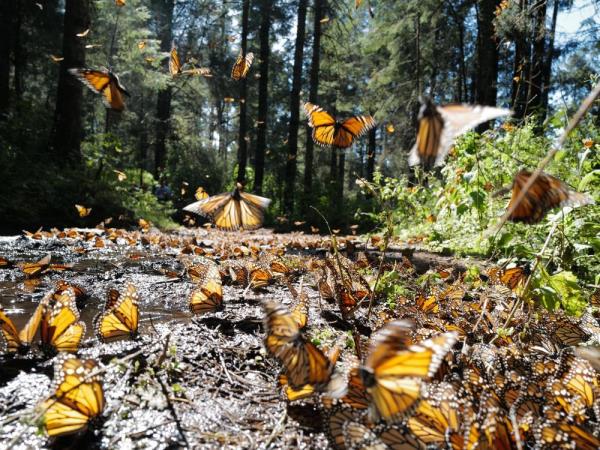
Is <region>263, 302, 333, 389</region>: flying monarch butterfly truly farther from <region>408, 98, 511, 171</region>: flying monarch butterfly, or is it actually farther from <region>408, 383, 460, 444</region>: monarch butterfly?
<region>408, 98, 511, 171</region>: flying monarch butterfly

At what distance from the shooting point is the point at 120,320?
5.36 ft

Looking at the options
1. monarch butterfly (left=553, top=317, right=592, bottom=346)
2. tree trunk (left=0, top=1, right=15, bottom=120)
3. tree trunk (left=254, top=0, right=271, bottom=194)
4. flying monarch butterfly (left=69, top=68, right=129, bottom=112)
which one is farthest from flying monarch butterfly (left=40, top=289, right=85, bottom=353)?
tree trunk (left=254, top=0, right=271, bottom=194)

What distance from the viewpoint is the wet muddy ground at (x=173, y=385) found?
107 centimetres

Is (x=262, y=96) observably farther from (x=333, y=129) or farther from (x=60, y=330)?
(x=60, y=330)

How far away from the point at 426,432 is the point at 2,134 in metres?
10.6

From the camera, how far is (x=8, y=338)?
1.40 metres

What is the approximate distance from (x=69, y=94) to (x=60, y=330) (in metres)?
9.41

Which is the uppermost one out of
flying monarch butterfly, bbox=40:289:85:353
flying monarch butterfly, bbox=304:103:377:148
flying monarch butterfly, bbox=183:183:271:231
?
flying monarch butterfly, bbox=304:103:377:148

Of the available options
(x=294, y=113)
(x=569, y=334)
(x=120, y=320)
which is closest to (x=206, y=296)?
(x=120, y=320)

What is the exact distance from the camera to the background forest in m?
4.52

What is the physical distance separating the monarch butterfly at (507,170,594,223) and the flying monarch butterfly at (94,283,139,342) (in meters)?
1.50

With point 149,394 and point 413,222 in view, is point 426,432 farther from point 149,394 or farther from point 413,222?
point 413,222

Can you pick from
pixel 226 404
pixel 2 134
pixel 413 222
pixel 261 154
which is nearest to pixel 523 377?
pixel 226 404

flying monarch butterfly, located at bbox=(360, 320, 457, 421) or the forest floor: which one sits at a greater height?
flying monarch butterfly, located at bbox=(360, 320, 457, 421)
